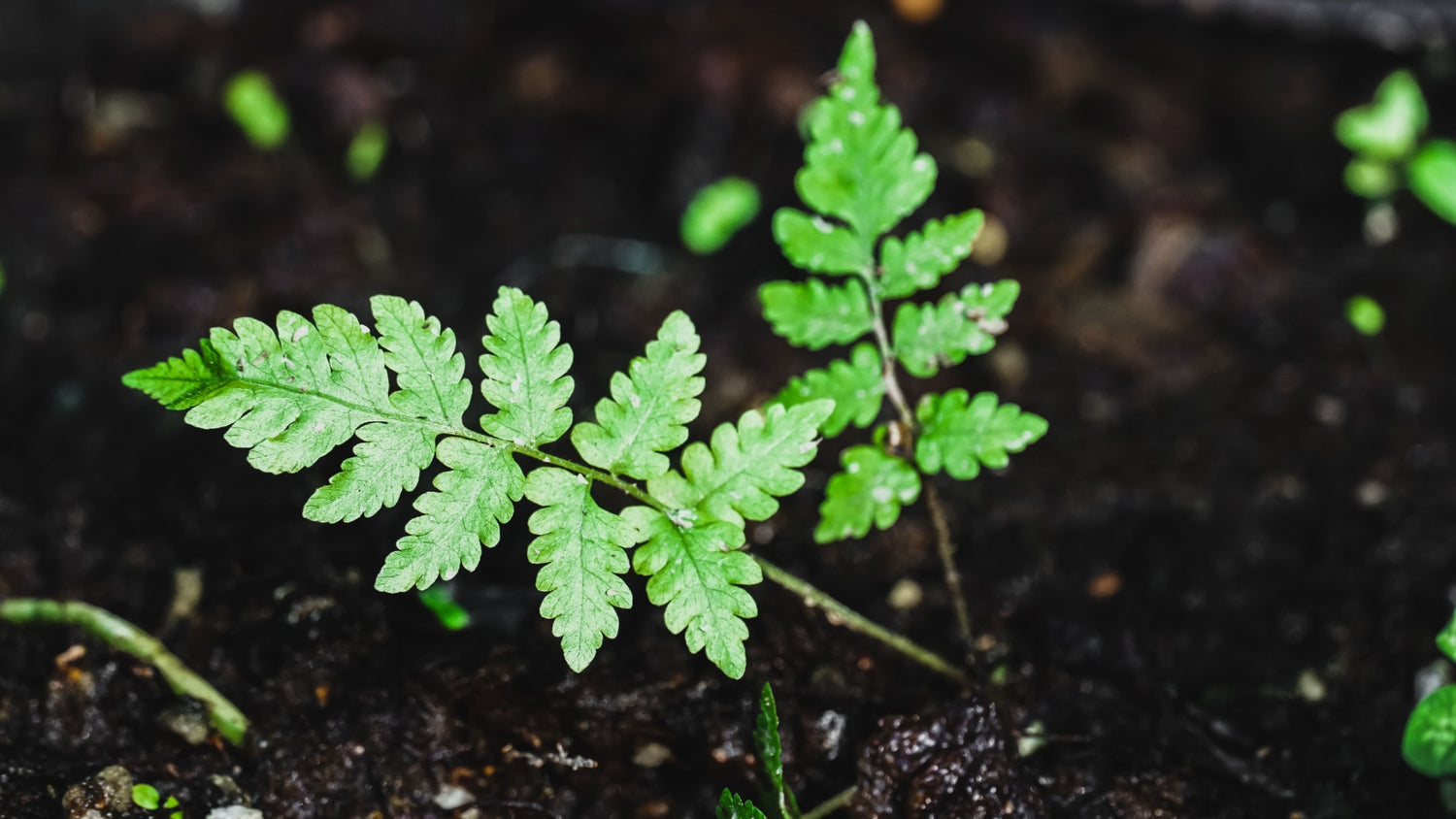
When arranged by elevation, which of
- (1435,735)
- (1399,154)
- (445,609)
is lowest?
(1435,735)

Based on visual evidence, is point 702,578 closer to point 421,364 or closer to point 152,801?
point 421,364

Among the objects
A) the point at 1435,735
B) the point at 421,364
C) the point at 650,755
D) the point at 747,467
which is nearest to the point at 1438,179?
the point at 1435,735

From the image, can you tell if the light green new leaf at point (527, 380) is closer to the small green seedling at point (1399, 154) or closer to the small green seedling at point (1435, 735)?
the small green seedling at point (1435, 735)

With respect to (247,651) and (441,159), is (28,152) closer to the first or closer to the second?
(441,159)

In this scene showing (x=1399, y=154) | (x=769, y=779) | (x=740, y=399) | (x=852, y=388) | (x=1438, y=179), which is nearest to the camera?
(x=769, y=779)

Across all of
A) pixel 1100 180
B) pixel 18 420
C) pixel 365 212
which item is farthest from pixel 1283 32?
pixel 18 420

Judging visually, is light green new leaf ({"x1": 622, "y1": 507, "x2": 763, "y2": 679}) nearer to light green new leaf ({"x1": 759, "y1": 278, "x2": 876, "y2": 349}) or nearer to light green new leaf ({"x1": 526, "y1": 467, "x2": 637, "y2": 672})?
light green new leaf ({"x1": 526, "y1": 467, "x2": 637, "y2": 672})

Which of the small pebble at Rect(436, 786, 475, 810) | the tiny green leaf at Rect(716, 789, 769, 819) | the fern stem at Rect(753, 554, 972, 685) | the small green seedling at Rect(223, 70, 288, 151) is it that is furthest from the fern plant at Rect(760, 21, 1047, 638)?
the small green seedling at Rect(223, 70, 288, 151)
